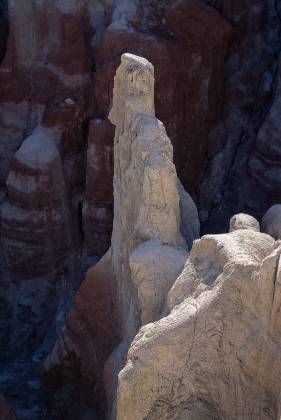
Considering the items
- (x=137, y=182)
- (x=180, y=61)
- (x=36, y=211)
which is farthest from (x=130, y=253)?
(x=180, y=61)

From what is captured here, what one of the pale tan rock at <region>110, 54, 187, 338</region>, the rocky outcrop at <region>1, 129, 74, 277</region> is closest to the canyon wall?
the rocky outcrop at <region>1, 129, 74, 277</region>

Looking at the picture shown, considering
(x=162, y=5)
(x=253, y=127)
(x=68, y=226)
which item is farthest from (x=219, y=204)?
(x=162, y=5)

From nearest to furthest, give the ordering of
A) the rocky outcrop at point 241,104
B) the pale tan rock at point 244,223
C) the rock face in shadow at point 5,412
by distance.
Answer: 1. the pale tan rock at point 244,223
2. the rock face in shadow at point 5,412
3. the rocky outcrop at point 241,104

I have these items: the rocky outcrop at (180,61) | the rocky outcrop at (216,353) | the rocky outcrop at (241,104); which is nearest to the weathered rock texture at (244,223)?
the rocky outcrop at (216,353)

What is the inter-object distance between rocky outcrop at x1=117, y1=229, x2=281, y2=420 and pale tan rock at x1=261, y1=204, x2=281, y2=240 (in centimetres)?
89

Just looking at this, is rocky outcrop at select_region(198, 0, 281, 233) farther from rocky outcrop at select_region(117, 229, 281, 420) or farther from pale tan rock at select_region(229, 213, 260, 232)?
rocky outcrop at select_region(117, 229, 281, 420)

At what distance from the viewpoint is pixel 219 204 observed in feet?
37.1

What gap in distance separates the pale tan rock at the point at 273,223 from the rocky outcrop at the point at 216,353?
89cm

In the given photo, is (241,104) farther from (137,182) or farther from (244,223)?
(244,223)

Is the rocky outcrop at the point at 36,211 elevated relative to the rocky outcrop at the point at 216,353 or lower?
lower

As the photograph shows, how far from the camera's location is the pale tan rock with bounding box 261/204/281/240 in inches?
210

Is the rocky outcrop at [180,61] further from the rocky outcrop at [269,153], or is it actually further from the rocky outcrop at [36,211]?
the rocky outcrop at [36,211]

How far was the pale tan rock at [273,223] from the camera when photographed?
210 inches

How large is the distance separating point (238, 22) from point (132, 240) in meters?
6.64
